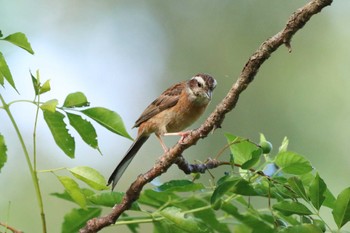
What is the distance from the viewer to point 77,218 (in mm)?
1772

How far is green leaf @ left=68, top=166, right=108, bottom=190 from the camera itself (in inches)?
62.8

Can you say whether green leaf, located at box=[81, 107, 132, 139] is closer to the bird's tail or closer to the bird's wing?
the bird's tail

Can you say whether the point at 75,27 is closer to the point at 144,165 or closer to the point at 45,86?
the point at 144,165

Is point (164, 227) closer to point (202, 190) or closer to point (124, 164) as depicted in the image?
point (202, 190)

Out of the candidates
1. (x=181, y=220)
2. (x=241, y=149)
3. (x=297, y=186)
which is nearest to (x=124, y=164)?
(x=241, y=149)

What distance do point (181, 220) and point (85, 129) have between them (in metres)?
0.32

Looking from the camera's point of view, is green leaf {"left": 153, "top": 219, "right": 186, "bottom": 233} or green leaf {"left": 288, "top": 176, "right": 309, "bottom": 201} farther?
green leaf {"left": 153, "top": 219, "right": 186, "bottom": 233}

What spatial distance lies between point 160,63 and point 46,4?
104 inches

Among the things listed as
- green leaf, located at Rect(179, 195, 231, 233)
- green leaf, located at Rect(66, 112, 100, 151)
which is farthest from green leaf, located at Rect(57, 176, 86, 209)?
green leaf, located at Rect(179, 195, 231, 233)

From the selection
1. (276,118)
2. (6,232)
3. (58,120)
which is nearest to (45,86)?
(58,120)

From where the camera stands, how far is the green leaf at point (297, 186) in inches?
61.0

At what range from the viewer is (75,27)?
38.2ft

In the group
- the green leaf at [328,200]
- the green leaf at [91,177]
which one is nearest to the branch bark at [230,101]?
the green leaf at [91,177]

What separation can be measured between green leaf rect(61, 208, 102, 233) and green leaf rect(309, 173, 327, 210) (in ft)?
1.80
